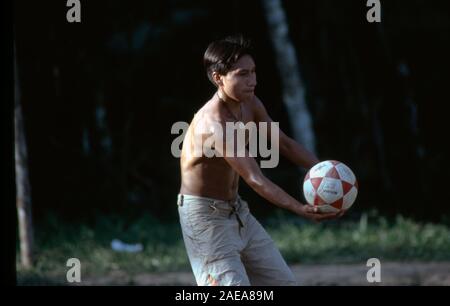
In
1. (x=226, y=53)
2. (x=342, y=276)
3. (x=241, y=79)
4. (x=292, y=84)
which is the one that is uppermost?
(x=292, y=84)

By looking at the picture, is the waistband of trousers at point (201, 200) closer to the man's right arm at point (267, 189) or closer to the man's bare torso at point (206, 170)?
the man's bare torso at point (206, 170)

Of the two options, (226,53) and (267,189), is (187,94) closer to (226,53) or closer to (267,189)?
(226,53)

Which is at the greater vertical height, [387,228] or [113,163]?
[113,163]

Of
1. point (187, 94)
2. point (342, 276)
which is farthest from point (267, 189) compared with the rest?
point (187, 94)

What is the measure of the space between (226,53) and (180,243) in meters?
4.22

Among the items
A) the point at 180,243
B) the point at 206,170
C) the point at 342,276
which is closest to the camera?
the point at 206,170

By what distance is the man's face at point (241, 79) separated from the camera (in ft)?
16.3

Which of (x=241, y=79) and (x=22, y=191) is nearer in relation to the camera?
(x=241, y=79)

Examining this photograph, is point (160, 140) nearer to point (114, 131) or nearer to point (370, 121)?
point (114, 131)

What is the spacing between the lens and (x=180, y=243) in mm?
8906

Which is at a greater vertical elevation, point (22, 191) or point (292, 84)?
point (292, 84)

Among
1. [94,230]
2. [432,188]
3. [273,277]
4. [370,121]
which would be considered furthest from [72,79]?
[273,277]

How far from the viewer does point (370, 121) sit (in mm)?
10297
